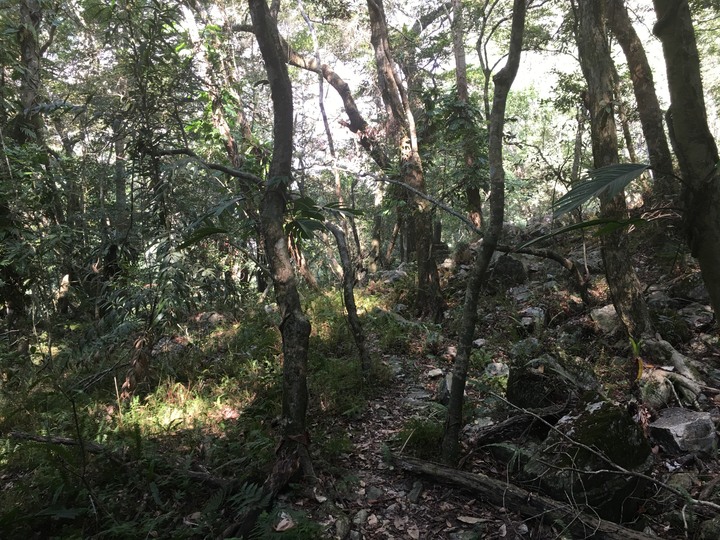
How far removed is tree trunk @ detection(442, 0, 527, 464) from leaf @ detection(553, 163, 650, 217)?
4.04 feet

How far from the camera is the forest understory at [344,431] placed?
9.48ft

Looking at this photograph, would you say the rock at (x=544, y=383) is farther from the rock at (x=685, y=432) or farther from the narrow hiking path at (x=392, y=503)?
the narrow hiking path at (x=392, y=503)

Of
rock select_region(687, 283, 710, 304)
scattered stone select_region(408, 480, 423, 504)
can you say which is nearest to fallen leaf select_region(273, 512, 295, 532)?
scattered stone select_region(408, 480, 423, 504)

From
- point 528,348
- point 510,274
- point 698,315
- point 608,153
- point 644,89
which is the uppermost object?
point 644,89

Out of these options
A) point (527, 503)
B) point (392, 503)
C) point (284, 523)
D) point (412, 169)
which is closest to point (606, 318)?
point (527, 503)

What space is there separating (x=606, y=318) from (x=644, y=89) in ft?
16.9

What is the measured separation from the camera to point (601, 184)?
1886 millimetres

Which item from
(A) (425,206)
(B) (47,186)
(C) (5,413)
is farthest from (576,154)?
(C) (5,413)

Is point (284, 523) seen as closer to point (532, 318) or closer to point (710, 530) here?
point (710, 530)

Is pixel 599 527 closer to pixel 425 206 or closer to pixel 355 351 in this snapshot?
pixel 355 351

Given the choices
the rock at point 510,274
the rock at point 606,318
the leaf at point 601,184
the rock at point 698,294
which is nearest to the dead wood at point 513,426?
the rock at point 606,318

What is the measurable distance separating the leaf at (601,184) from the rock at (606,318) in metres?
4.26

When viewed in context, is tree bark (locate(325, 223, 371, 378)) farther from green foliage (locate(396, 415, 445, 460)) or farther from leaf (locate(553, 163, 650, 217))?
leaf (locate(553, 163, 650, 217))

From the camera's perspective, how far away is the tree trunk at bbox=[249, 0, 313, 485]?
3.37 metres
